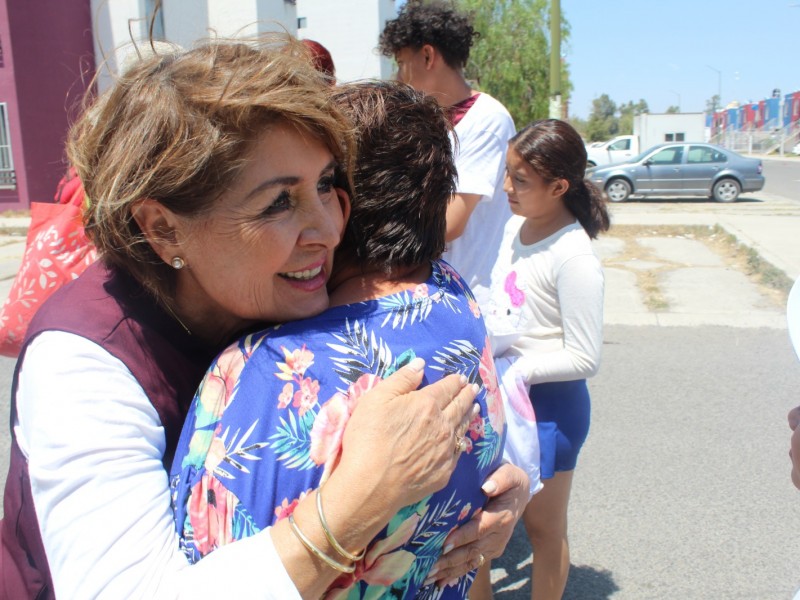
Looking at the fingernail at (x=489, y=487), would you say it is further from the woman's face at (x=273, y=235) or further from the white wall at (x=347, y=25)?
the white wall at (x=347, y=25)

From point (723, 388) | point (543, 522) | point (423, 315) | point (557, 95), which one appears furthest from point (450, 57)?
point (557, 95)

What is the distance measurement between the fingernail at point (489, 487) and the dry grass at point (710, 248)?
20.7 feet

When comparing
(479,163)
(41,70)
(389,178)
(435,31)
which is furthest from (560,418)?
(41,70)

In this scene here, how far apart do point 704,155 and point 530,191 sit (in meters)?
17.2

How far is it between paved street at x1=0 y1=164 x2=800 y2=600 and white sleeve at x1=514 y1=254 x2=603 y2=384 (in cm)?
A: 118

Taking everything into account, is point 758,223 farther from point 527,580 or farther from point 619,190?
point 527,580

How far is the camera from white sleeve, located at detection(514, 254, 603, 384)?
7.64 feet

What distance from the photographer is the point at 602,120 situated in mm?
80938

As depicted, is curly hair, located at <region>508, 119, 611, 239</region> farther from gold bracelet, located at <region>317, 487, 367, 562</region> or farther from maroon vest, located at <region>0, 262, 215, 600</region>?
gold bracelet, located at <region>317, 487, 367, 562</region>

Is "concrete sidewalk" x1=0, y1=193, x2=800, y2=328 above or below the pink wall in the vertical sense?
below

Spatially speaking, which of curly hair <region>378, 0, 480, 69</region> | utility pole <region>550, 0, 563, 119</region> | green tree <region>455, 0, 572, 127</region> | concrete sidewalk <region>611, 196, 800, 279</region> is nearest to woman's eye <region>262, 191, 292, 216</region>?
curly hair <region>378, 0, 480, 69</region>

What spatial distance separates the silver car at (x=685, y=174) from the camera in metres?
17.8

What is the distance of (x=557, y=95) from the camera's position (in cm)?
951

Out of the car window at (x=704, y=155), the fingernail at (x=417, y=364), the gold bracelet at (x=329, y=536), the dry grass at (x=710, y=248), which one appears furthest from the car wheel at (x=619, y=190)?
the gold bracelet at (x=329, y=536)
